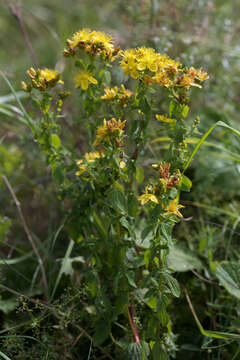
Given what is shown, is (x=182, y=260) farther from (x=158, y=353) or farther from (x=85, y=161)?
(x=85, y=161)

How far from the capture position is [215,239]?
1.87 metres

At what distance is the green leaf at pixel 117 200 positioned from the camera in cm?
124

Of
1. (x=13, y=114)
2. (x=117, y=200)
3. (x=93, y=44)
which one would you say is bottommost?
(x=117, y=200)

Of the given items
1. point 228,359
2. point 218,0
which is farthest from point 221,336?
point 218,0

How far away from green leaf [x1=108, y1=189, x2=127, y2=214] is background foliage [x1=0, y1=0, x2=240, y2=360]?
14.4 inches

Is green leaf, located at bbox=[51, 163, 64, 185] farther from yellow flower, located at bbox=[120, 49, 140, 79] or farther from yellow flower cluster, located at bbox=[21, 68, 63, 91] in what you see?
yellow flower, located at bbox=[120, 49, 140, 79]

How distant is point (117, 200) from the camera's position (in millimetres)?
1242

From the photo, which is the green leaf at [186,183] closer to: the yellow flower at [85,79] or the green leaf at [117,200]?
the green leaf at [117,200]

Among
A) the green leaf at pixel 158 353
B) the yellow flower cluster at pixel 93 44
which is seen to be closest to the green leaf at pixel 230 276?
the green leaf at pixel 158 353

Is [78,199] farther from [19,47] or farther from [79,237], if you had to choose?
[19,47]

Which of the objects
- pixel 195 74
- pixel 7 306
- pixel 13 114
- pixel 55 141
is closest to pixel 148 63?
pixel 195 74

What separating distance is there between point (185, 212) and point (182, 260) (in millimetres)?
473

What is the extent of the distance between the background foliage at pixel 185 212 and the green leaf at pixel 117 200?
1.20 feet

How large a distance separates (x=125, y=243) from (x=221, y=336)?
0.50 metres
